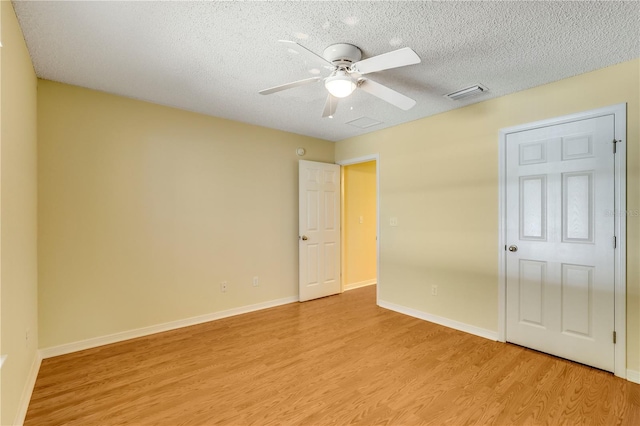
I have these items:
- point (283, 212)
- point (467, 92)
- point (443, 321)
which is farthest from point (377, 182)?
point (443, 321)

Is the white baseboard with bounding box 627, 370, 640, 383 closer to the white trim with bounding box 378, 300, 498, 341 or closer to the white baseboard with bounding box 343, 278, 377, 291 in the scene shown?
the white trim with bounding box 378, 300, 498, 341

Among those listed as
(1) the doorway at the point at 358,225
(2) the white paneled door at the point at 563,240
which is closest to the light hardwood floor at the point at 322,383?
(2) the white paneled door at the point at 563,240

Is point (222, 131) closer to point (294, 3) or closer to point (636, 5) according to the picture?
point (294, 3)

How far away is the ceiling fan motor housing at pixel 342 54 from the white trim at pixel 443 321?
9.74 feet

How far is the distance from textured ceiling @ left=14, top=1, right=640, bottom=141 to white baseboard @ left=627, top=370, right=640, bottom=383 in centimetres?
244

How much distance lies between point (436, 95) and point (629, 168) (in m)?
1.66

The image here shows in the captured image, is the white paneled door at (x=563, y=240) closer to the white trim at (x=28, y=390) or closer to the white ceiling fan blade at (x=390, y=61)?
the white ceiling fan blade at (x=390, y=61)

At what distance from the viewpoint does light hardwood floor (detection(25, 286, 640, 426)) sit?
1961 millimetres

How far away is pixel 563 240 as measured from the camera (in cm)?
272

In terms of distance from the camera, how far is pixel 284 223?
14.5ft

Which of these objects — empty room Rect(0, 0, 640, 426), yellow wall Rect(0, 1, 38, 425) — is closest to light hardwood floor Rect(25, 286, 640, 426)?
empty room Rect(0, 0, 640, 426)

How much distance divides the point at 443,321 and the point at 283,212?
252 cm

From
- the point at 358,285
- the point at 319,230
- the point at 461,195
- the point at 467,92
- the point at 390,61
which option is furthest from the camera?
the point at 358,285

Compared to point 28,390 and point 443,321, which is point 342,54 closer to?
point 443,321
